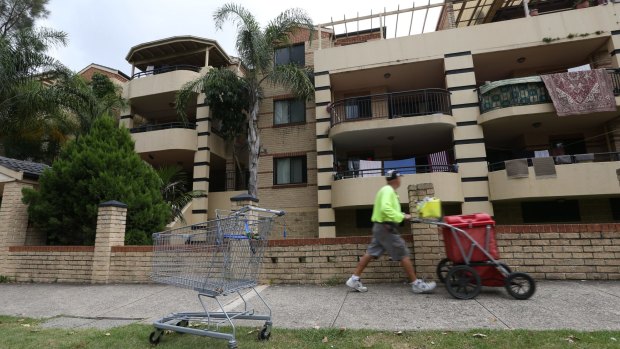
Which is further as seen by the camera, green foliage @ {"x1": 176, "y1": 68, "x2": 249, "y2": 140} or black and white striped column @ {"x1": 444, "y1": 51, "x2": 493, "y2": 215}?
green foliage @ {"x1": 176, "y1": 68, "x2": 249, "y2": 140}

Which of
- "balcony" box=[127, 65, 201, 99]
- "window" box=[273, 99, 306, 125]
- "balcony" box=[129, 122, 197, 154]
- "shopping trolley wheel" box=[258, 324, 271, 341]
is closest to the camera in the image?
"shopping trolley wheel" box=[258, 324, 271, 341]

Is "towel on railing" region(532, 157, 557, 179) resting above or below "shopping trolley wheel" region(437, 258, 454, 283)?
above

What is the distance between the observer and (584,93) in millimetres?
12492

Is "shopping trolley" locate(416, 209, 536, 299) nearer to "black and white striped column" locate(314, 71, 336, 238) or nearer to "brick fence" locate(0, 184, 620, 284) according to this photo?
"brick fence" locate(0, 184, 620, 284)

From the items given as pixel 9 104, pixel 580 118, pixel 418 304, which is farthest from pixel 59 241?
pixel 580 118

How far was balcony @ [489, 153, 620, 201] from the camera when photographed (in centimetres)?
1180

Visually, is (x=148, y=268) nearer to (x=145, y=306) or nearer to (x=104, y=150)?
(x=145, y=306)

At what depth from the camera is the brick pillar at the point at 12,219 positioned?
925 centimetres

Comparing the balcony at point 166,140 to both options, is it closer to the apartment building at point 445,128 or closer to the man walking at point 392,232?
the apartment building at point 445,128

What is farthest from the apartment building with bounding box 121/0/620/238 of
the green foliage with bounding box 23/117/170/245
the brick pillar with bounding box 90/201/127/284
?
the brick pillar with bounding box 90/201/127/284

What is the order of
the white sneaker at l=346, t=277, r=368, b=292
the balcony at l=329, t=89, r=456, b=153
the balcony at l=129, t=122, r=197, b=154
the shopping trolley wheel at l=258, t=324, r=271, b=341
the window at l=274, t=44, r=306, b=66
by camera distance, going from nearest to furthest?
the shopping trolley wheel at l=258, t=324, r=271, b=341
the white sneaker at l=346, t=277, r=368, b=292
the balcony at l=329, t=89, r=456, b=153
the balcony at l=129, t=122, r=197, b=154
the window at l=274, t=44, r=306, b=66

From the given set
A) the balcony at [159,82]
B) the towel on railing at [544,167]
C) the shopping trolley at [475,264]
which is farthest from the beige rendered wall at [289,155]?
the shopping trolley at [475,264]

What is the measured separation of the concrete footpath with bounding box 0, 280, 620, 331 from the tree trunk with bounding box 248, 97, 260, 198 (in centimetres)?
770

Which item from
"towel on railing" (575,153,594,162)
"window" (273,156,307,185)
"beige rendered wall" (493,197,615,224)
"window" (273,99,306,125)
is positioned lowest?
"beige rendered wall" (493,197,615,224)
